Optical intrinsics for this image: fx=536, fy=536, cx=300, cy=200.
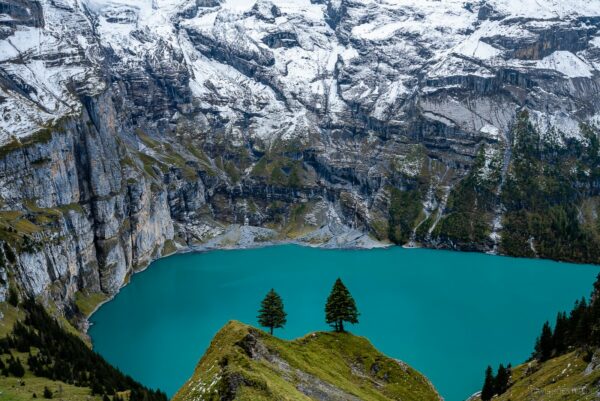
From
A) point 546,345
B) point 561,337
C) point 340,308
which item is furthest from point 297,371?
point 561,337

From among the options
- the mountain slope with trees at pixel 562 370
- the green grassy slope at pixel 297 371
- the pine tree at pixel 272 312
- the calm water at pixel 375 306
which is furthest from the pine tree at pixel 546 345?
the pine tree at pixel 272 312

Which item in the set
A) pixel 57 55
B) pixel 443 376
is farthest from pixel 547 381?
pixel 57 55

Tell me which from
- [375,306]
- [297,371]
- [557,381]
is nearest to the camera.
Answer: [297,371]

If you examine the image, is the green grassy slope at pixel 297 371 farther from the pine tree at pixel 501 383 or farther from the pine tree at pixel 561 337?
the pine tree at pixel 561 337

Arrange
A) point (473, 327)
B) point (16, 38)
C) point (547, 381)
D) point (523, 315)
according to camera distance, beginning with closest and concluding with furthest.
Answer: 1. point (547, 381)
2. point (473, 327)
3. point (523, 315)
4. point (16, 38)

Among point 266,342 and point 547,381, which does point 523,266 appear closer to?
point 547,381

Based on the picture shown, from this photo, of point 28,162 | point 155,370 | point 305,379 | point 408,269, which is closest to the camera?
point 305,379

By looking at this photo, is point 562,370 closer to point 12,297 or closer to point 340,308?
point 340,308
